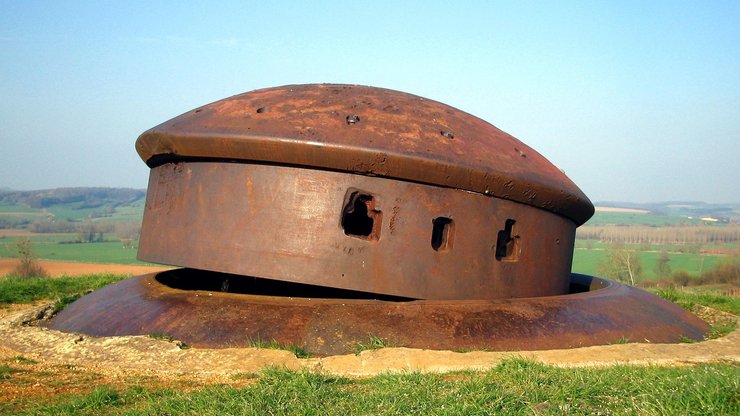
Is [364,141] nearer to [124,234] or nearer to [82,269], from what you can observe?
[82,269]

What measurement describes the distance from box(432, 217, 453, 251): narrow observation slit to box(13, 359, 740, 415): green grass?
1.53 metres

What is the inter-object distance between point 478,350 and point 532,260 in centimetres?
136

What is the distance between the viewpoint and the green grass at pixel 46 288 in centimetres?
860

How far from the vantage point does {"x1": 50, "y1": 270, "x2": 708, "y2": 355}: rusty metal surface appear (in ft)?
15.5

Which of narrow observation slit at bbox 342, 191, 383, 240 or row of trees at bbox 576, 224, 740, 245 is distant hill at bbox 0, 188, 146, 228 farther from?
narrow observation slit at bbox 342, 191, 383, 240

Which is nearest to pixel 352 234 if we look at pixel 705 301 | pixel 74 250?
pixel 705 301

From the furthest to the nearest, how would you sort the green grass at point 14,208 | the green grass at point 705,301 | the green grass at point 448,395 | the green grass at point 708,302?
the green grass at point 14,208 < the green grass at point 705,301 < the green grass at point 708,302 < the green grass at point 448,395

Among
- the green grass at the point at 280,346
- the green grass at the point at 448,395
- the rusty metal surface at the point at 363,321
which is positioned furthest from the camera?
the rusty metal surface at the point at 363,321

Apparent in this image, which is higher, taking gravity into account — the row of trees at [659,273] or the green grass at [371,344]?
the green grass at [371,344]

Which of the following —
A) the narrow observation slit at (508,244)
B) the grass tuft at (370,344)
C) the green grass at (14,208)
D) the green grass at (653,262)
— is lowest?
the green grass at (14,208)

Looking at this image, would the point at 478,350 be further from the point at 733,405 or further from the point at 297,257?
the point at 733,405

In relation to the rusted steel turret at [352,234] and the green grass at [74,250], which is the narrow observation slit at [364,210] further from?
the green grass at [74,250]

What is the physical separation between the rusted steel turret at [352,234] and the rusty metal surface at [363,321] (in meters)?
0.01

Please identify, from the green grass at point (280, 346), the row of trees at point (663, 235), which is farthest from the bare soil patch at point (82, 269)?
the row of trees at point (663, 235)
